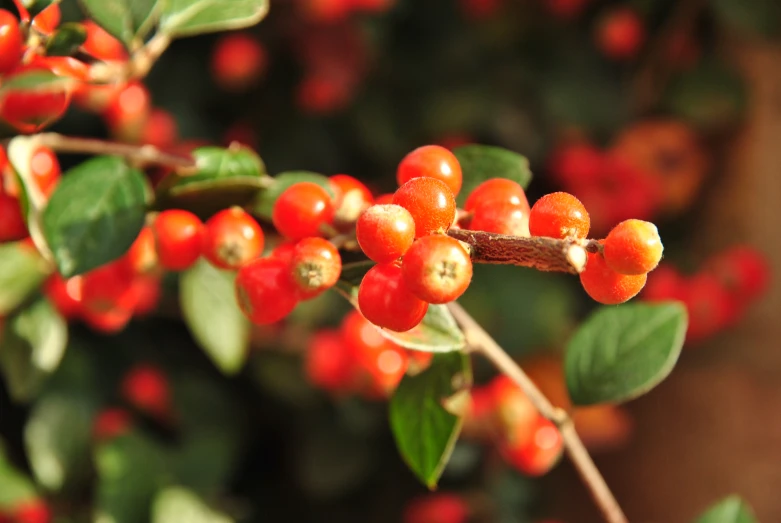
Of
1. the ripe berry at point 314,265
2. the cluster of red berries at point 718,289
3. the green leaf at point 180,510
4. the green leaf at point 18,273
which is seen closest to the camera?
the ripe berry at point 314,265

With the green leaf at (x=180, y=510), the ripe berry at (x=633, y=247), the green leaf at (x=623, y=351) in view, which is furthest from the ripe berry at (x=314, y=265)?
the green leaf at (x=180, y=510)

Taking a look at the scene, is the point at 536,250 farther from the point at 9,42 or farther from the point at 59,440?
the point at 59,440

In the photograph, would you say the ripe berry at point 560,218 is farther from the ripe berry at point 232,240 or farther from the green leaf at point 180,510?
the green leaf at point 180,510

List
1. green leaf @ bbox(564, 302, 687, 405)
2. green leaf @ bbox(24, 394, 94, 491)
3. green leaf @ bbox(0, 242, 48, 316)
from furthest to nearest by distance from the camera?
green leaf @ bbox(24, 394, 94, 491), green leaf @ bbox(0, 242, 48, 316), green leaf @ bbox(564, 302, 687, 405)

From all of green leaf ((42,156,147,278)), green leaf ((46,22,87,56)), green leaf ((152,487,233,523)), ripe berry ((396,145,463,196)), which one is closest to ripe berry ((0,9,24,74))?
green leaf ((46,22,87,56))

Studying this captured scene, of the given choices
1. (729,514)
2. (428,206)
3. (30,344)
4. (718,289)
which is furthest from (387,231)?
(718,289)

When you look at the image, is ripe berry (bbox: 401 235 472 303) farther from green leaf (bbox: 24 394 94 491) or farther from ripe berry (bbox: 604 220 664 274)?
green leaf (bbox: 24 394 94 491)
